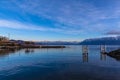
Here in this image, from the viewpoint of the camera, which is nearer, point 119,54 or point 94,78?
point 94,78

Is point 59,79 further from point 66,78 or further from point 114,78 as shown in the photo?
point 114,78

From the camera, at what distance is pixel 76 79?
24516mm

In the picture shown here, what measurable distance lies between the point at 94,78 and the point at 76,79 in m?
2.85

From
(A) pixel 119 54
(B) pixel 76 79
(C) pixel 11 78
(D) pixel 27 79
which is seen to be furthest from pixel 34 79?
(A) pixel 119 54

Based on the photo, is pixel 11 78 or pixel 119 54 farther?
pixel 119 54

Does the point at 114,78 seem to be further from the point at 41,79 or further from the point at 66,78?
the point at 41,79

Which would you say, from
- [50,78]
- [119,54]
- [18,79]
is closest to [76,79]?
[50,78]

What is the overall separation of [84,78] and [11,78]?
1111cm

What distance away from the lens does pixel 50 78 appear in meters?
25.4

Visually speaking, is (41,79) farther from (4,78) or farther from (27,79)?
(4,78)

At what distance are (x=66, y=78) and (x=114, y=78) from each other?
24.2 feet

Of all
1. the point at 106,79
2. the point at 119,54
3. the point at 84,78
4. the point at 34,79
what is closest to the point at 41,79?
the point at 34,79

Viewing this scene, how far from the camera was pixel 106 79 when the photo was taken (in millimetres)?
24531

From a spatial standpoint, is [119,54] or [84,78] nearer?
[84,78]
